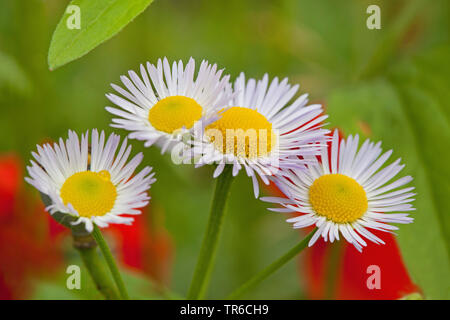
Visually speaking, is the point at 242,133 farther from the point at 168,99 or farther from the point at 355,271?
the point at 355,271

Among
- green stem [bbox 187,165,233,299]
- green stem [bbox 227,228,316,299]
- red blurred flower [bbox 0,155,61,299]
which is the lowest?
green stem [bbox 227,228,316,299]

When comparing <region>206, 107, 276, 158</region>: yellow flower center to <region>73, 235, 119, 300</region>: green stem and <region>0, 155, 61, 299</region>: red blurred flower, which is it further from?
<region>0, 155, 61, 299</region>: red blurred flower

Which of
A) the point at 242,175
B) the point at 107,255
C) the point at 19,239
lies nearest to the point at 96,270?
the point at 107,255

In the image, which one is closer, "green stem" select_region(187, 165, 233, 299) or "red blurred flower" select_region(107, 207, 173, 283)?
"green stem" select_region(187, 165, 233, 299)

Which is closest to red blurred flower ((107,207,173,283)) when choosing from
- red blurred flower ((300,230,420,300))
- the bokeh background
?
the bokeh background

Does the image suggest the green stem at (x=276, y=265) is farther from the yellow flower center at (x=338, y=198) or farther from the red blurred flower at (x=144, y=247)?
the red blurred flower at (x=144, y=247)
